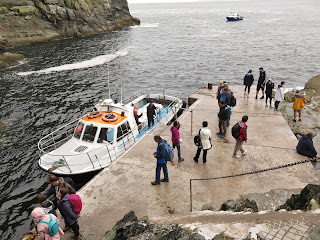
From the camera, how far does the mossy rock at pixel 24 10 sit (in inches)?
2144

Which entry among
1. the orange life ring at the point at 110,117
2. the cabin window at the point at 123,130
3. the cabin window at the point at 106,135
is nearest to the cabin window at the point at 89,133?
the cabin window at the point at 106,135

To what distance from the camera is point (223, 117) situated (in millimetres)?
11117

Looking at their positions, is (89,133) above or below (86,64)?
above

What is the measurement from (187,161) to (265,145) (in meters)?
3.75

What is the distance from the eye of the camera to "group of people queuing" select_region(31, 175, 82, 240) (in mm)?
6070

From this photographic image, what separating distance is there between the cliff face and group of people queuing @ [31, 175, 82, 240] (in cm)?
5044

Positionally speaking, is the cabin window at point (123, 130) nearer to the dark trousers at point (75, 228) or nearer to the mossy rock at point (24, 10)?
the dark trousers at point (75, 228)

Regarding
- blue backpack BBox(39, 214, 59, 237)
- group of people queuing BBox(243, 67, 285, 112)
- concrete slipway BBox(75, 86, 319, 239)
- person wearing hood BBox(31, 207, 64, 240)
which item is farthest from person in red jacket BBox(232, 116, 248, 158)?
person wearing hood BBox(31, 207, 64, 240)

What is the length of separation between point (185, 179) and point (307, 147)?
5168 mm

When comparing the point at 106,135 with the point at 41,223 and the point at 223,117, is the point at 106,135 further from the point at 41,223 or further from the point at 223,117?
the point at 41,223

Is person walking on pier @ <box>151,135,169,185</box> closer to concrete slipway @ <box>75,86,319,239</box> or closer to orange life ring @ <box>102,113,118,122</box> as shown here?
concrete slipway @ <box>75,86,319,239</box>

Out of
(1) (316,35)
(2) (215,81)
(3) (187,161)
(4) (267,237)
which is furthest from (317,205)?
(1) (316,35)

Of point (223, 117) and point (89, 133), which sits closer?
point (223, 117)

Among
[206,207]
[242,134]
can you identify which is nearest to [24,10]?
[242,134]
